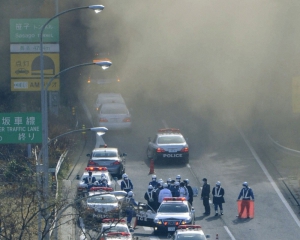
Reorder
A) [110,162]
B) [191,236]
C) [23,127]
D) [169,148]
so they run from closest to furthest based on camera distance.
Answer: [191,236], [23,127], [110,162], [169,148]

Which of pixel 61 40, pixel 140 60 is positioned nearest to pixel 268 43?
pixel 140 60

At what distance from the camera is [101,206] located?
834 inches

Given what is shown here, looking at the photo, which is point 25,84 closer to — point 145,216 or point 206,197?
point 145,216

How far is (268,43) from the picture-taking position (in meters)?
42.9

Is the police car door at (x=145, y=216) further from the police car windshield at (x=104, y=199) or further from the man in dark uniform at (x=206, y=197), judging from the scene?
the man in dark uniform at (x=206, y=197)

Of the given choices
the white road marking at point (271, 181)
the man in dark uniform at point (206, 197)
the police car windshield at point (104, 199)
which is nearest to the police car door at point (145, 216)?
the police car windshield at point (104, 199)

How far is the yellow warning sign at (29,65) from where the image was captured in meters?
25.5

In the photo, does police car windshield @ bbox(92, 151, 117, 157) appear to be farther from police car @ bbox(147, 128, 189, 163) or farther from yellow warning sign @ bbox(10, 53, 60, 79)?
yellow warning sign @ bbox(10, 53, 60, 79)

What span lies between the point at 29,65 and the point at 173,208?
303 inches

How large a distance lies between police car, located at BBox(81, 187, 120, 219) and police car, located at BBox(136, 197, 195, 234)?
90 centimetres

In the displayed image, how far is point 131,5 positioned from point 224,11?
18.3ft

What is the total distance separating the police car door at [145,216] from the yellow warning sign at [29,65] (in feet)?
21.7

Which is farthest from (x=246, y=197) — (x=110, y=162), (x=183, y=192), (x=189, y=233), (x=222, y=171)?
(x=110, y=162)

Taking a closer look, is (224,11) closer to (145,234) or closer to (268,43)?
(268,43)
